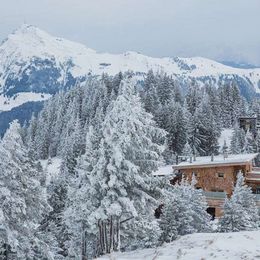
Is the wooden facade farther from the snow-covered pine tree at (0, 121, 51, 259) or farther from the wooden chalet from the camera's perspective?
the snow-covered pine tree at (0, 121, 51, 259)

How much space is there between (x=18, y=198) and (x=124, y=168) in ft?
18.9

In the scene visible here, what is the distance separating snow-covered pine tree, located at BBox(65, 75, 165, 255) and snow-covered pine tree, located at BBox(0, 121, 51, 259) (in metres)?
2.74

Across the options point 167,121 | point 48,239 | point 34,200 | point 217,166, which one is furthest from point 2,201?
point 167,121

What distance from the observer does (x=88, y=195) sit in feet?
91.8

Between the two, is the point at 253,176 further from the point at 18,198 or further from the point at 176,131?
the point at 176,131

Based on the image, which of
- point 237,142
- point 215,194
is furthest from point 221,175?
point 237,142

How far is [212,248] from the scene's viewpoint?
14.7 meters

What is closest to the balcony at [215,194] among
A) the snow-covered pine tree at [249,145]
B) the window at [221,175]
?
the window at [221,175]

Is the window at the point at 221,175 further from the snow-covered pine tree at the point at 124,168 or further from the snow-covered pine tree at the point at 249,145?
the snow-covered pine tree at the point at 249,145

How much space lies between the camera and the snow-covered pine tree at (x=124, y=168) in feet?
88.0

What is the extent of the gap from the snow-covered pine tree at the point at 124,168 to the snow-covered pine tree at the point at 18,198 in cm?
274

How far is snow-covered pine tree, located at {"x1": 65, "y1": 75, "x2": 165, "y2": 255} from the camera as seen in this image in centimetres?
2683

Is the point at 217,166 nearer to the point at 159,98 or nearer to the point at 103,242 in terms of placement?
the point at 103,242

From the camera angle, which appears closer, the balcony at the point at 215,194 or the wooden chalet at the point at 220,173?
the balcony at the point at 215,194
